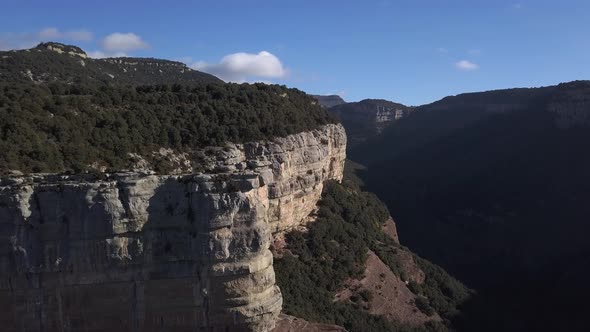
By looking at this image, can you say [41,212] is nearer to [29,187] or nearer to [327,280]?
[29,187]

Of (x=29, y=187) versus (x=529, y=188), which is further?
(x=529, y=188)

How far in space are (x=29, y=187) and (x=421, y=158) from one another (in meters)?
103

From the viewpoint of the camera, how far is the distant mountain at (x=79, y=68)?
168 ft

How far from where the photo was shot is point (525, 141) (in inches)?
3664

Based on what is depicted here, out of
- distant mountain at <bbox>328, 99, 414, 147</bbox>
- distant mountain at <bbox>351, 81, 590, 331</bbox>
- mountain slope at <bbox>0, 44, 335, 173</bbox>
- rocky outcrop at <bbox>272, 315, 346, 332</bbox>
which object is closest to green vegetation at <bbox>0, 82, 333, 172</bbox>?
mountain slope at <bbox>0, 44, 335, 173</bbox>

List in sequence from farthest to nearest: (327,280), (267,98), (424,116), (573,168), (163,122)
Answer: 1. (424,116)
2. (573,168)
3. (267,98)
4. (327,280)
5. (163,122)

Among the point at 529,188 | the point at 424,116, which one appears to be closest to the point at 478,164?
the point at 529,188

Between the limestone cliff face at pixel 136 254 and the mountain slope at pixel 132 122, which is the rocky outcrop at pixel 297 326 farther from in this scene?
the mountain slope at pixel 132 122

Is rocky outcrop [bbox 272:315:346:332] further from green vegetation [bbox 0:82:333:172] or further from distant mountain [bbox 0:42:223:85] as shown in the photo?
distant mountain [bbox 0:42:223:85]

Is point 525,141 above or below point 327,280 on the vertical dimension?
above

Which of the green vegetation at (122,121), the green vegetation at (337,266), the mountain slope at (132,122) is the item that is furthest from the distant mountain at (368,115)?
the green vegetation at (122,121)

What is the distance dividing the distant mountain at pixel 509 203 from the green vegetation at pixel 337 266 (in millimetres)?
4326

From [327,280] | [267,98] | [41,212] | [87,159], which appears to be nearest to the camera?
[41,212]

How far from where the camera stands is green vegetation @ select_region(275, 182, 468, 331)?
33.1m
